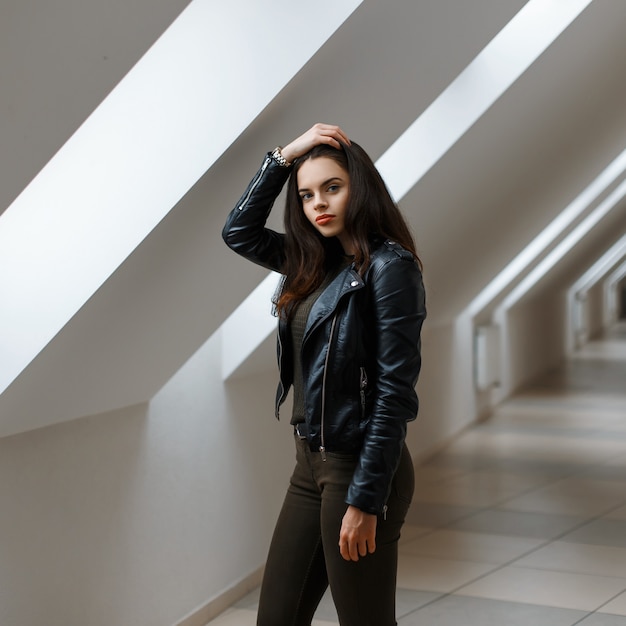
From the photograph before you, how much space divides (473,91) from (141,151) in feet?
6.15

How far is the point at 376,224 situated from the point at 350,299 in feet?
0.65

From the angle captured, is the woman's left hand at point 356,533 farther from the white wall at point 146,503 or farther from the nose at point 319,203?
the white wall at point 146,503

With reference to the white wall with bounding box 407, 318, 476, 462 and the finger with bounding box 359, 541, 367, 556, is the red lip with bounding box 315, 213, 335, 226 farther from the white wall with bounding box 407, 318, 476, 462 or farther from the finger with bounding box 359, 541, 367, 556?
the white wall with bounding box 407, 318, 476, 462

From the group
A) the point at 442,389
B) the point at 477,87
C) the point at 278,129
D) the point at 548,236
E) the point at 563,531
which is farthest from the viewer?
the point at 548,236

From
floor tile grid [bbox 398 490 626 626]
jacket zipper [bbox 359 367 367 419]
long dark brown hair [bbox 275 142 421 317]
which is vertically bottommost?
floor tile grid [bbox 398 490 626 626]

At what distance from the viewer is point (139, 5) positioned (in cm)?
201

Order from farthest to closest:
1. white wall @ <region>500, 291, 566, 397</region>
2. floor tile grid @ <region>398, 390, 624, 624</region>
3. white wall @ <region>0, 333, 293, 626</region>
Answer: white wall @ <region>500, 291, 566, 397</region>, floor tile grid @ <region>398, 390, 624, 624</region>, white wall @ <region>0, 333, 293, 626</region>

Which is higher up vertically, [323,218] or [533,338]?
[323,218]

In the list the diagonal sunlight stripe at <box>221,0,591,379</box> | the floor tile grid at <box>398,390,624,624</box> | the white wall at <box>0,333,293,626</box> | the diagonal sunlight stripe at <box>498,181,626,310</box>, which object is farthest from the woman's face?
the diagonal sunlight stripe at <box>498,181,626,310</box>

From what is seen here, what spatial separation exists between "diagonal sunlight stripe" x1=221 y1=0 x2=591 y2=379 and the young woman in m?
1.58

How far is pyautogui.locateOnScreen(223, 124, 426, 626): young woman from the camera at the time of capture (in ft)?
7.49

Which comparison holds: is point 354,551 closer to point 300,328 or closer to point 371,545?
point 371,545

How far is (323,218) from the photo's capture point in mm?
2428

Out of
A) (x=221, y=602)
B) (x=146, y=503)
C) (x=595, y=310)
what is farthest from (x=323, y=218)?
(x=595, y=310)
